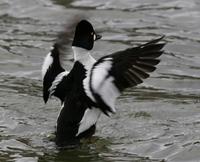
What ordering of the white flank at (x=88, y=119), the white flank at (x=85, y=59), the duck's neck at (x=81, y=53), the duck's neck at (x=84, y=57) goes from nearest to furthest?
the white flank at (x=85, y=59) < the white flank at (x=88, y=119) < the duck's neck at (x=84, y=57) < the duck's neck at (x=81, y=53)

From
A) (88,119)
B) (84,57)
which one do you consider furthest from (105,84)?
(84,57)

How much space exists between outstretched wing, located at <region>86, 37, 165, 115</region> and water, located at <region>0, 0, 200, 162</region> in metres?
0.73

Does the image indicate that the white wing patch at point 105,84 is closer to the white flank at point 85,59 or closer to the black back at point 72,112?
the white flank at point 85,59

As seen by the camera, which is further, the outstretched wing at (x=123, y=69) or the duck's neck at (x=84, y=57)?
the duck's neck at (x=84, y=57)

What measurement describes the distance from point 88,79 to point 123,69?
369mm

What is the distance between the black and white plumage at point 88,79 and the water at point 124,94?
0.29 meters

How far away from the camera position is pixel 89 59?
8656mm

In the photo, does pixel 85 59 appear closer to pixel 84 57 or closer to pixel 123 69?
pixel 84 57

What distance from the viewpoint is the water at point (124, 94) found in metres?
8.50

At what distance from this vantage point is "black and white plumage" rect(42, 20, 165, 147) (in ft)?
26.4

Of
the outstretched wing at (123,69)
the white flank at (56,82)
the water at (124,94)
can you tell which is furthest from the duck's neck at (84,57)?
the water at (124,94)

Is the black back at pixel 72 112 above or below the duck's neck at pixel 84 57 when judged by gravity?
below

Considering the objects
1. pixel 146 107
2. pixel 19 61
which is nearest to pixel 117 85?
pixel 146 107

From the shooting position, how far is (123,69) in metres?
8.12
